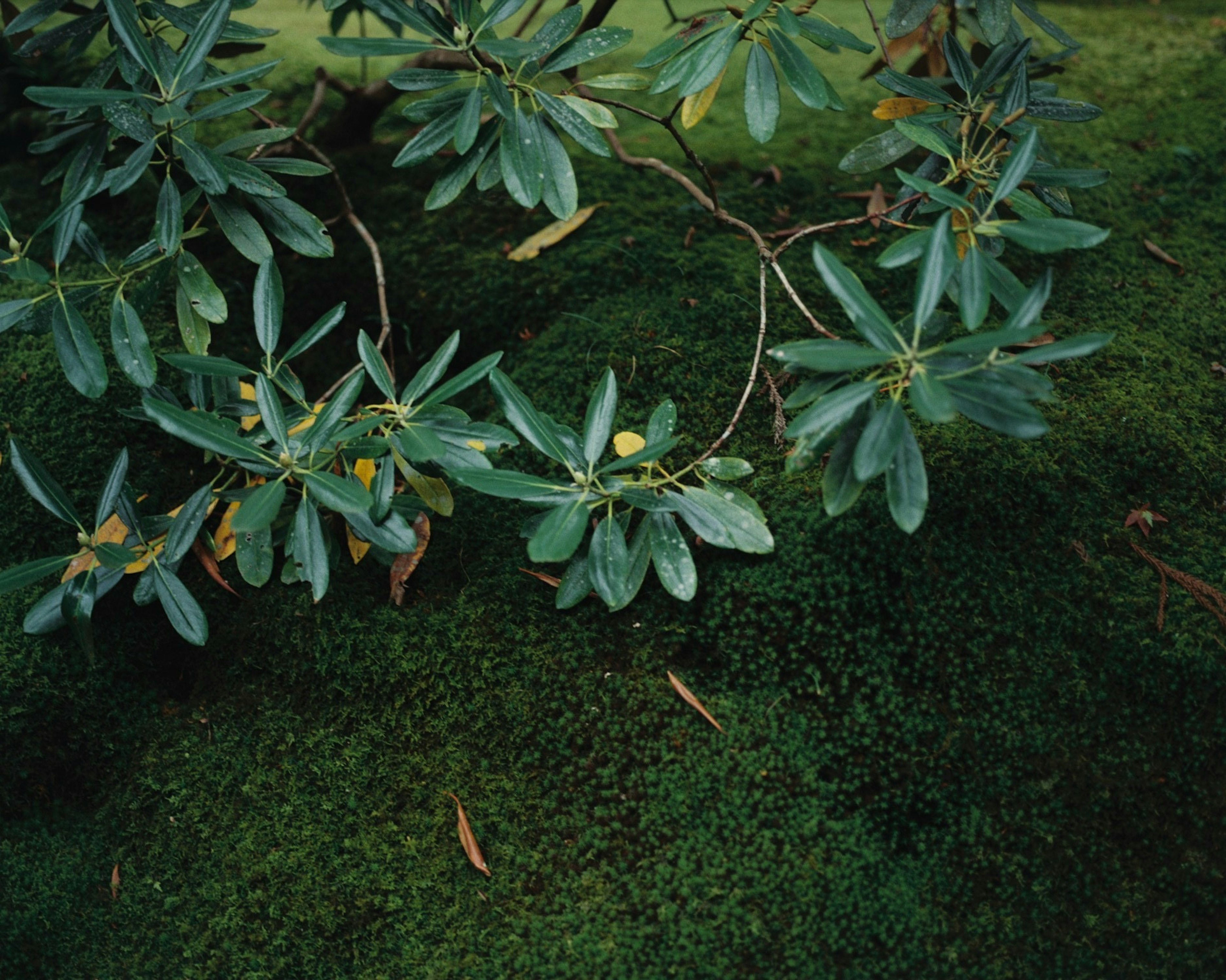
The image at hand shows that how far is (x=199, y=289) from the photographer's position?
1.38m

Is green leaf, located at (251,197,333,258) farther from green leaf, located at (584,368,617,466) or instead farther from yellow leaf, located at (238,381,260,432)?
green leaf, located at (584,368,617,466)

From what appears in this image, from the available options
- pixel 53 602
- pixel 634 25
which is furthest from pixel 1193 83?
pixel 53 602

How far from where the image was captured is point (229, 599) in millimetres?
1489

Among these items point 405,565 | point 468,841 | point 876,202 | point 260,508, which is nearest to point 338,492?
point 260,508

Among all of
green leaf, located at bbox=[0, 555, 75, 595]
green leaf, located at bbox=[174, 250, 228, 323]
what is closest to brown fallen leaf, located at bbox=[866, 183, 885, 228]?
green leaf, located at bbox=[174, 250, 228, 323]

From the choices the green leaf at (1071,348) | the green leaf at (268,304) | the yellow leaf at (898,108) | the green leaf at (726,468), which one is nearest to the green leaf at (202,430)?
the green leaf at (268,304)

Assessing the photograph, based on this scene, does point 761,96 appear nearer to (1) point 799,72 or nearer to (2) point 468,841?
(1) point 799,72

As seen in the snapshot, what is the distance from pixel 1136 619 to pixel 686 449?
76 centimetres

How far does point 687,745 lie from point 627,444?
19.0 inches

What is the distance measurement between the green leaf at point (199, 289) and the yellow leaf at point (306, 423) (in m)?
0.21

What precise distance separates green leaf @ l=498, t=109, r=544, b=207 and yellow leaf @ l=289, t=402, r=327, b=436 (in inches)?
19.1

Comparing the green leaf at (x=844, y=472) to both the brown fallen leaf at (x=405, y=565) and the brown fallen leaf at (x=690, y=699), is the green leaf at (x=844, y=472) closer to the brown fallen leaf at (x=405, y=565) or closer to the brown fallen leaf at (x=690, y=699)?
the brown fallen leaf at (x=690, y=699)

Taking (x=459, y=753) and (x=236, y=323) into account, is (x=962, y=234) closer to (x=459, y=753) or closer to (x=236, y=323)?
(x=459, y=753)

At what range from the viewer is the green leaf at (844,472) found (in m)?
1.10
